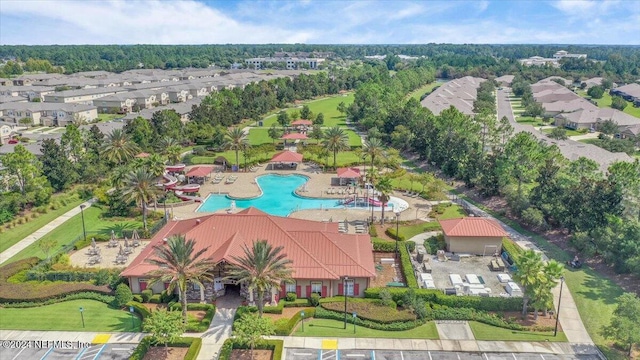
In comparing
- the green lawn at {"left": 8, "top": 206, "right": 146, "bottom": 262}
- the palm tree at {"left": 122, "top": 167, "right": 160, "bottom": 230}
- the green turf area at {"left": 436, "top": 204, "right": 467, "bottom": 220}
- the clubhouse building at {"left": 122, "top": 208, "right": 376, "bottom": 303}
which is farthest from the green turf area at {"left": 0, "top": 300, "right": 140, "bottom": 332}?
the green turf area at {"left": 436, "top": 204, "right": 467, "bottom": 220}

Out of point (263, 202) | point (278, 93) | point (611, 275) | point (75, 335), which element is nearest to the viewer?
point (75, 335)

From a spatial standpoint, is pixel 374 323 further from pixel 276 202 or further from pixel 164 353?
pixel 276 202

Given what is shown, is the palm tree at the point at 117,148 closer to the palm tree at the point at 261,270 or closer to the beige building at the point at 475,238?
the palm tree at the point at 261,270

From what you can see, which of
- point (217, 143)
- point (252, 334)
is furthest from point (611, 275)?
point (217, 143)

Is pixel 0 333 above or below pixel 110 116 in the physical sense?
below

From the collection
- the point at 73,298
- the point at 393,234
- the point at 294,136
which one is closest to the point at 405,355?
the point at 393,234

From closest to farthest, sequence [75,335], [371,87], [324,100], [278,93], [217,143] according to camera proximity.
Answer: [75,335], [217,143], [371,87], [278,93], [324,100]

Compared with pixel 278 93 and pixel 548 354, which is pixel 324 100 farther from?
pixel 548 354

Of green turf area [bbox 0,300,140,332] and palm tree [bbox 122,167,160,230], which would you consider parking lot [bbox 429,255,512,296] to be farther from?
palm tree [bbox 122,167,160,230]
